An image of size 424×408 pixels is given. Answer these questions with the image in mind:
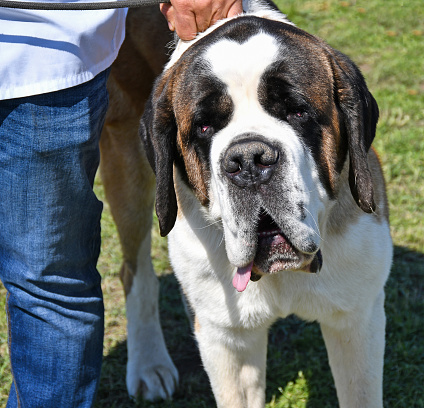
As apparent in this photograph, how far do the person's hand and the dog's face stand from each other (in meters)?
0.11

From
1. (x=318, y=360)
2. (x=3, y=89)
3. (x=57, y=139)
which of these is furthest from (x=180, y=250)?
(x=318, y=360)

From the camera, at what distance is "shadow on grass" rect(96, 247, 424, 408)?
332 centimetres

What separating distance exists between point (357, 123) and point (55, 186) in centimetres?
94

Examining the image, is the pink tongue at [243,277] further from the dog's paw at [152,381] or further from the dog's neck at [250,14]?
the dog's paw at [152,381]

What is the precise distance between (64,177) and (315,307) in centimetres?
95

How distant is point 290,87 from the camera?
86.6 inches

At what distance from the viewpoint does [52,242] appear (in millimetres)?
2273

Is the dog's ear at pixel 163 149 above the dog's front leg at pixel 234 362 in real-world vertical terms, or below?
above

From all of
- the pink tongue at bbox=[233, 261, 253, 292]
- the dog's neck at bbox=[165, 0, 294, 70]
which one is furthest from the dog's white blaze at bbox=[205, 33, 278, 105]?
the pink tongue at bbox=[233, 261, 253, 292]

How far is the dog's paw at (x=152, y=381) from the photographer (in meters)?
3.46

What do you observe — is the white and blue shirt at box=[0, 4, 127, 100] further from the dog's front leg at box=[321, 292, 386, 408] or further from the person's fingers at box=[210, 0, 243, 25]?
the dog's front leg at box=[321, 292, 386, 408]

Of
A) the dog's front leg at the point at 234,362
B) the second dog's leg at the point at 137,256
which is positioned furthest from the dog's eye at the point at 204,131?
the second dog's leg at the point at 137,256

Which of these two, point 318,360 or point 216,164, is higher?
point 216,164

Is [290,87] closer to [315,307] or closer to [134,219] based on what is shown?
[315,307]
